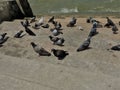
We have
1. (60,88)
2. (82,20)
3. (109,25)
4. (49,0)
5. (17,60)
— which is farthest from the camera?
(49,0)

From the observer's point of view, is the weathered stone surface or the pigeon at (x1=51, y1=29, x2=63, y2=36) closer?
the pigeon at (x1=51, y1=29, x2=63, y2=36)

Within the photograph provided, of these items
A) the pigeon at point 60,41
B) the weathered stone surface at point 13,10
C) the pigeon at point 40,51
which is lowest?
the weathered stone surface at point 13,10

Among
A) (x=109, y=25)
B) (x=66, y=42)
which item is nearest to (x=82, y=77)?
(x=66, y=42)

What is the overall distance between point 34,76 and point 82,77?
1.24 metres

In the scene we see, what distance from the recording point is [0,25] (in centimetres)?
1442

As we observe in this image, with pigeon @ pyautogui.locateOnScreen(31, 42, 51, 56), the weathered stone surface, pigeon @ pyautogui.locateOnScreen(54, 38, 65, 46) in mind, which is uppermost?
pigeon @ pyautogui.locateOnScreen(31, 42, 51, 56)

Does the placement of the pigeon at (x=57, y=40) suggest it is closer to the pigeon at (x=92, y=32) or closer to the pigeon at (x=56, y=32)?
the pigeon at (x=56, y=32)

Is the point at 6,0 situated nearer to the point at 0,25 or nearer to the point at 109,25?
the point at 0,25

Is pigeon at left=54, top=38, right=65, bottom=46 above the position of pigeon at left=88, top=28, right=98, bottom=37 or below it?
above

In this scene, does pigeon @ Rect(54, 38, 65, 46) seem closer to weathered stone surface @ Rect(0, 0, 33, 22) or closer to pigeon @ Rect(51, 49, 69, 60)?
pigeon @ Rect(51, 49, 69, 60)

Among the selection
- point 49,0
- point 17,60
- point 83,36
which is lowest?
point 49,0

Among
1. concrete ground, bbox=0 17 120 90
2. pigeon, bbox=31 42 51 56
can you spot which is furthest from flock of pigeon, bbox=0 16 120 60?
concrete ground, bbox=0 17 120 90

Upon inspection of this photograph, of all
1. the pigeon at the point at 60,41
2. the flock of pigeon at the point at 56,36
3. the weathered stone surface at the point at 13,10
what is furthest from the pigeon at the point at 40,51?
the weathered stone surface at the point at 13,10

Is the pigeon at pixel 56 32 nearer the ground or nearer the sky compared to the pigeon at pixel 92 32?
nearer the ground
